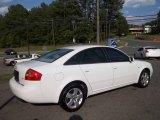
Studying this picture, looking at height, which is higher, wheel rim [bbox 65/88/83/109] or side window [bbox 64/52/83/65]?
side window [bbox 64/52/83/65]

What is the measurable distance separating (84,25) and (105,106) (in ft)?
240

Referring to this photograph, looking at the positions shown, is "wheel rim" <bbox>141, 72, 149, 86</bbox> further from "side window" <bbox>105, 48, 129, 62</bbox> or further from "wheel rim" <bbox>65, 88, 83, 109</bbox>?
"wheel rim" <bbox>65, 88, 83, 109</bbox>

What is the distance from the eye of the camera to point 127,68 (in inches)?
259

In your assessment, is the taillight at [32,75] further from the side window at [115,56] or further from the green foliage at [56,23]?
the green foliage at [56,23]

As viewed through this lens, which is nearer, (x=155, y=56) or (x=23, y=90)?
(x=23, y=90)

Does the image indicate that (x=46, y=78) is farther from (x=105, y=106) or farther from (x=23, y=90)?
(x=105, y=106)

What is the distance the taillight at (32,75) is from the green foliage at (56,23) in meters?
70.0

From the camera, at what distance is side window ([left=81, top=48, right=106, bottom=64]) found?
566 cm

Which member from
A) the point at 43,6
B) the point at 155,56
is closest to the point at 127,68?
the point at 155,56

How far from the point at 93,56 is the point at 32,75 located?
1733mm

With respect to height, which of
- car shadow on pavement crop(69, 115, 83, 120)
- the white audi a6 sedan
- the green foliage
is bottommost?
car shadow on pavement crop(69, 115, 83, 120)

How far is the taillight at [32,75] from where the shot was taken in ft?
16.0

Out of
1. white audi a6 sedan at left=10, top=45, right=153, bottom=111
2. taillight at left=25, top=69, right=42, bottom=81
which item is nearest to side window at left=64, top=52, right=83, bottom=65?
white audi a6 sedan at left=10, top=45, right=153, bottom=111

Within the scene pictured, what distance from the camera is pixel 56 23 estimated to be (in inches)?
3263
